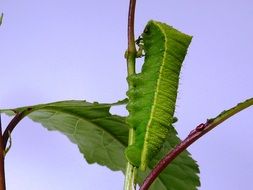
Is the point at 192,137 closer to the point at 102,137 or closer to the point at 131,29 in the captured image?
the point at 131,29

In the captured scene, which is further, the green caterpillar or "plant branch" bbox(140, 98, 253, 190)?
the green caterpillar

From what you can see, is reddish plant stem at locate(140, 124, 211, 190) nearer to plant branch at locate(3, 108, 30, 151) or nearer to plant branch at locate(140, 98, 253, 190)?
plant branch at locate(140, 98, 253, 190)

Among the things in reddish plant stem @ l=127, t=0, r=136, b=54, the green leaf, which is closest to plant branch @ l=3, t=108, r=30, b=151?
the green leaf

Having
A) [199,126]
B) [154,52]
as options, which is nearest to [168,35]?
[154,52]

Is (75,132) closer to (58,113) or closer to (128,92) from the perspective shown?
(58,113)

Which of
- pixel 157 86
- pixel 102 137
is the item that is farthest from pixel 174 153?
pixel 102 137

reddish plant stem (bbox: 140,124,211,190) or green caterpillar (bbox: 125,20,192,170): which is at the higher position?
green caterpillar (bbox: 125,20,192,170)
